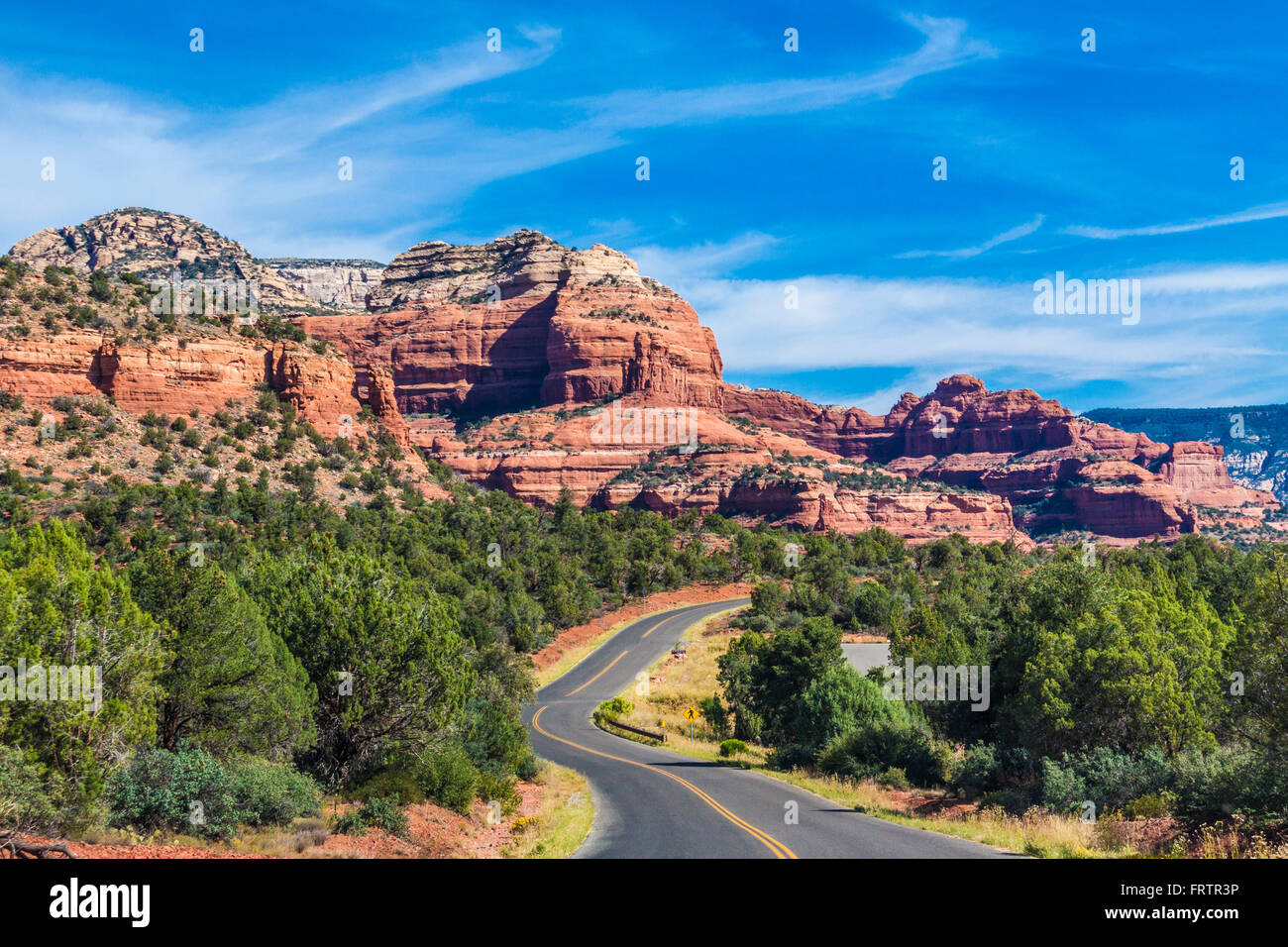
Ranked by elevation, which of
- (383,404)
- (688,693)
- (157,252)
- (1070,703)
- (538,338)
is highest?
(157,252)

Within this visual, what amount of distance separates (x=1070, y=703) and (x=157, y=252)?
183374 millimetres

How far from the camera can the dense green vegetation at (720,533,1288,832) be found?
56.0 feet

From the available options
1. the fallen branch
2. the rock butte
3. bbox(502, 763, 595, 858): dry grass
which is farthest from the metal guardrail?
the rock butte

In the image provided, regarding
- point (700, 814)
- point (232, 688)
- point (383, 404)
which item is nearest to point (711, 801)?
point (700, 814)

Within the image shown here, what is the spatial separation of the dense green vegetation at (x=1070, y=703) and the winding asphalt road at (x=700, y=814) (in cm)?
413

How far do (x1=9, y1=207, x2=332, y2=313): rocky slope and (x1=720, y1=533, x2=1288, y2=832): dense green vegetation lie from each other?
143574 millimetres

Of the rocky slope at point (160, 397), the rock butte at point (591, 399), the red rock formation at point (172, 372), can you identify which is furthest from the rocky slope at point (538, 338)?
the red rock formation at point (172, 372)

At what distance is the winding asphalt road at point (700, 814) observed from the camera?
1602cm

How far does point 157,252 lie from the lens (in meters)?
163

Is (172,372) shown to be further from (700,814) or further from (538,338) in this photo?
(538,338)

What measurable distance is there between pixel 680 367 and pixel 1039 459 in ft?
317

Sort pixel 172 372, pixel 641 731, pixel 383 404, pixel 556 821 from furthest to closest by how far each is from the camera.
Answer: pixel 383 404 < pixel 172 372 < pixel 641 731 < pixel 556 821

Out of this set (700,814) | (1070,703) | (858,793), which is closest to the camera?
(700,814)

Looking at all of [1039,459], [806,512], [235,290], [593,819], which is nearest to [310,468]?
[593,819]
